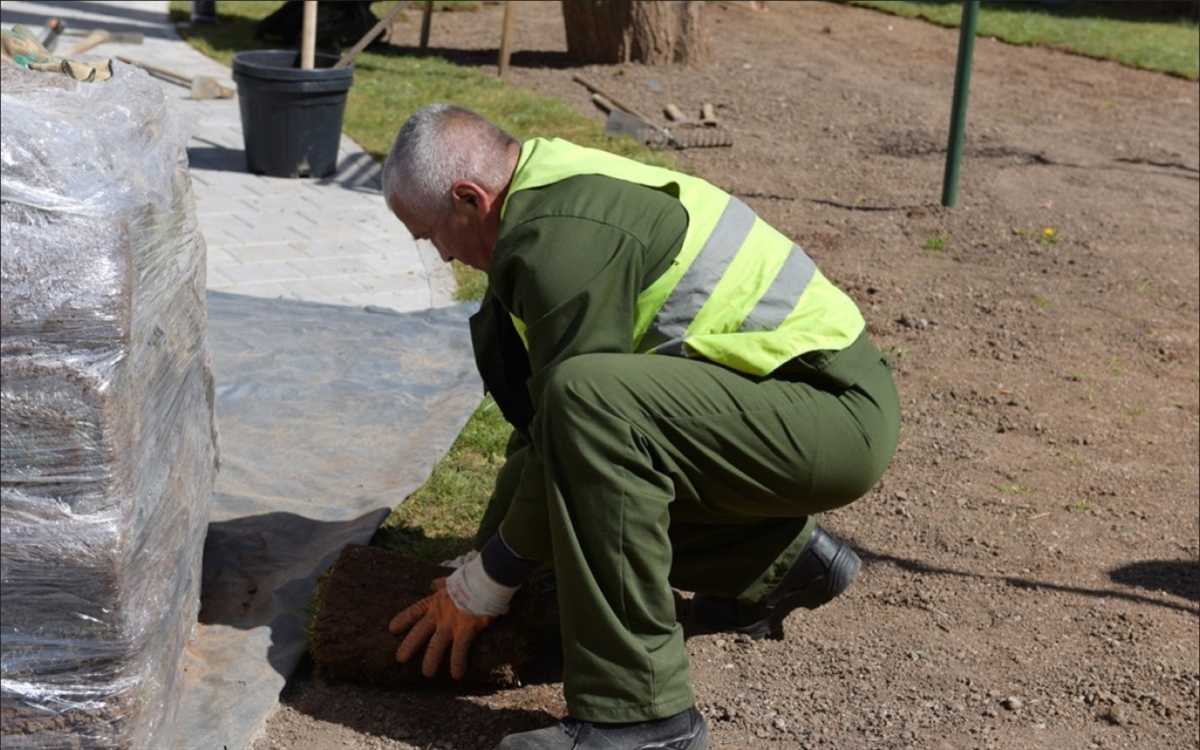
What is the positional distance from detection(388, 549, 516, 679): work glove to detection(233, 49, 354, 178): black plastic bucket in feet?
14.5

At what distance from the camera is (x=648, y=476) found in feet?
8.52

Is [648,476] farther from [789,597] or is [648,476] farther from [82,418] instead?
[82,418]

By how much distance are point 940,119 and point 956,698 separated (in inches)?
257

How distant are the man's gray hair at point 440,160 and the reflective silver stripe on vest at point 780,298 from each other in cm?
53

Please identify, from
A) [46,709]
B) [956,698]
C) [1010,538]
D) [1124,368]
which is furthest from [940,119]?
[46,709]

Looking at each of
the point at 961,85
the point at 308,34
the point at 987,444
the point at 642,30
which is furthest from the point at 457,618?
the point at 642,30

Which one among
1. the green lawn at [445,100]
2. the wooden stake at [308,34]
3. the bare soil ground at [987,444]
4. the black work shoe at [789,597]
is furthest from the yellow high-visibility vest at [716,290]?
the wooden stake at [308,34]

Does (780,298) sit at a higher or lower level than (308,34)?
higher

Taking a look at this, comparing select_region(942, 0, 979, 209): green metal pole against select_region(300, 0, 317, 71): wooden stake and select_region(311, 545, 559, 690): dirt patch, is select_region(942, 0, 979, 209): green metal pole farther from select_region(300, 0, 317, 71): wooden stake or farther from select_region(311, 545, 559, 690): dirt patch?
select_region(311, 545, 559, 690): dirt patch

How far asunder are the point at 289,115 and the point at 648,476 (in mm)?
4776

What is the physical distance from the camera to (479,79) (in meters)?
9.68

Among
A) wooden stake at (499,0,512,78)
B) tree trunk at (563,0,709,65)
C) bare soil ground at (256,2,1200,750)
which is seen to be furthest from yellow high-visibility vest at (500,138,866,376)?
tree trunk at (563,0,709,65)

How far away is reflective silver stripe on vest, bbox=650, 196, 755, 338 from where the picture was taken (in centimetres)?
270

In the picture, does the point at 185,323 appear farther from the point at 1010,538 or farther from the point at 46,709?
the point at 1010,538
